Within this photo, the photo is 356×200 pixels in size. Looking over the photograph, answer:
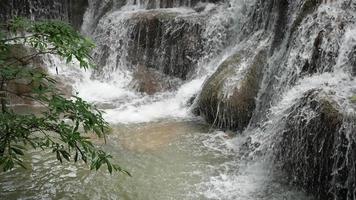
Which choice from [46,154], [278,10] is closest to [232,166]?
[46,154]

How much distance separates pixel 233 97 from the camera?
7.02m

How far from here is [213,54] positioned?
371 inches

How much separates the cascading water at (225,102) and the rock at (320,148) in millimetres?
11

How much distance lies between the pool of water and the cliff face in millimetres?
6028

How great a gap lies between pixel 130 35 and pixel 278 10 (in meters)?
3.89

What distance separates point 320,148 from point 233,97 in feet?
8.28

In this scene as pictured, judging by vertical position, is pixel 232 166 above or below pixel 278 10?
below

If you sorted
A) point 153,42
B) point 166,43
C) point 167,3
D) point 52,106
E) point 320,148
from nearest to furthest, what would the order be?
point 52,106, point 320,148, point 166,43, point 153,42, point 167,3

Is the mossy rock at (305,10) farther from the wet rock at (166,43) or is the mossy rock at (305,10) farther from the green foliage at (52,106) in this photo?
the green foliage at (52,106)

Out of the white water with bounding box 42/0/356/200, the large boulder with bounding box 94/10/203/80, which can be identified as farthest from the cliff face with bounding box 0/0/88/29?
the white water with bounding box 42/0/356/200

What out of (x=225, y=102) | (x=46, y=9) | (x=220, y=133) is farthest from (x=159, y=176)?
(x=46, y=9)

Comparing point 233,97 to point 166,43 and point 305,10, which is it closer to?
point 305,10

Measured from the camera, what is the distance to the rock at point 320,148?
4391 mm

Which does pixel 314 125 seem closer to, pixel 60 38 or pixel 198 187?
pixel 198 187
